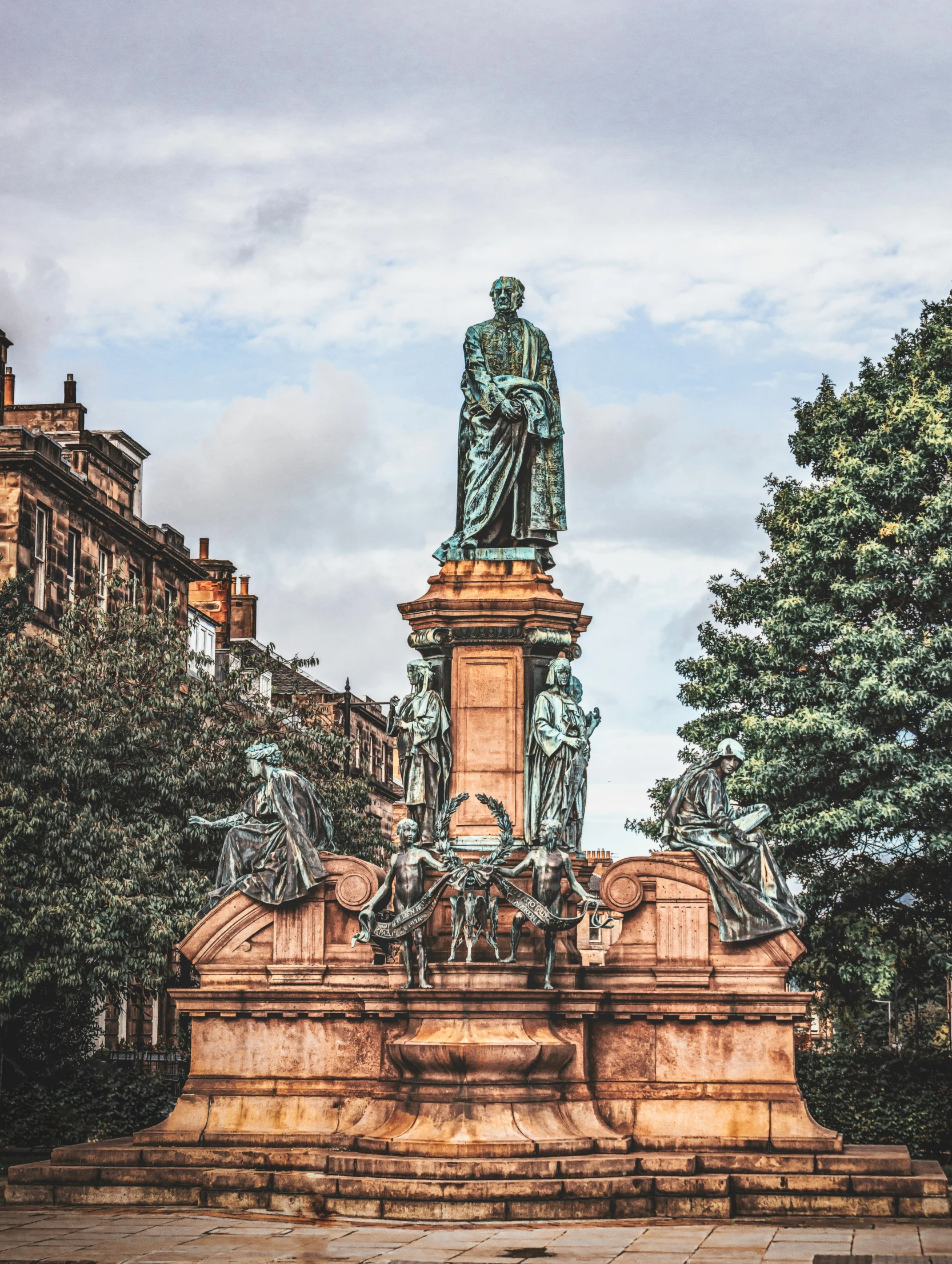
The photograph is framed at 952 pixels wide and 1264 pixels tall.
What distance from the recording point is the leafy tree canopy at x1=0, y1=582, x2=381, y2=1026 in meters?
25.9

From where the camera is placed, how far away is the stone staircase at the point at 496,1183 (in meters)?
14.5

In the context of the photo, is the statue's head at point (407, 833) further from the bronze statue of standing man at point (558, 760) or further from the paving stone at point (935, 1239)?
the paving stone at point (935, 1239)

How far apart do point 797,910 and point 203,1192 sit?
6416 mm

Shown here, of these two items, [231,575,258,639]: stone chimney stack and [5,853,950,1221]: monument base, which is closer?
[5,853,950,1221]: monument base

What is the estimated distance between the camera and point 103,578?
4069cm

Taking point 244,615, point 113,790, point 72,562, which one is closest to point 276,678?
point 244,615

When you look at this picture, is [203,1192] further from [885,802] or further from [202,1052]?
[885,802]

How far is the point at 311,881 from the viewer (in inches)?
698

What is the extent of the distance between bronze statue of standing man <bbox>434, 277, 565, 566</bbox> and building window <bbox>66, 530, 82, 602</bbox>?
2425 cm

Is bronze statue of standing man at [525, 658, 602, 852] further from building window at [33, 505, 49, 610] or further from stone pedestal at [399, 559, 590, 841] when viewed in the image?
building window at [33, 505, 49, 610]

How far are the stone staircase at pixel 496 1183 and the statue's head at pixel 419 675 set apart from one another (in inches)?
194

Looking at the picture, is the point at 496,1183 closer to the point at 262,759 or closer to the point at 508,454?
the point at 262,759

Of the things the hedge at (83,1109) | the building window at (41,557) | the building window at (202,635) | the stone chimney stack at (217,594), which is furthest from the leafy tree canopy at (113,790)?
the stone chimney stack at (217,594)

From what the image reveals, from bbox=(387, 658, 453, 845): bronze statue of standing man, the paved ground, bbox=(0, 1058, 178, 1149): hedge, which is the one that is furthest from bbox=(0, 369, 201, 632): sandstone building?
the paved ground
